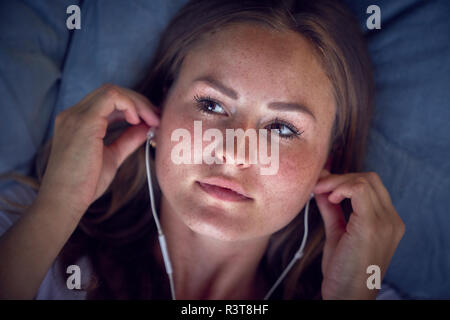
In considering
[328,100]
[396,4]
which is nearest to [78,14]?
[328,100]

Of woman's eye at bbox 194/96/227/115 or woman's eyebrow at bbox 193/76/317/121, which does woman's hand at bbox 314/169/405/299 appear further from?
woman's eye at bbox 194/96/227/115

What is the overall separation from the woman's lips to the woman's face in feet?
0.04

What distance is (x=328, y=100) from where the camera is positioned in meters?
1.14

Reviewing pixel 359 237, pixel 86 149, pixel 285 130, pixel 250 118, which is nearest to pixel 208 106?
pixel 250 118

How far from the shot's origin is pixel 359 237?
3.83 ft

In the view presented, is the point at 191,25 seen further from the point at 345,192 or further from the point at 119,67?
the point at 345,192

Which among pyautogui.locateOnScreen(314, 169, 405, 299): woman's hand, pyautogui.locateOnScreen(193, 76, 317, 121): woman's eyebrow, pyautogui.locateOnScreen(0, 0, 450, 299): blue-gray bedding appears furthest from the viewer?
pyautogui.locateOnScreen(0, 0, 450, 299): blue-gray bedding

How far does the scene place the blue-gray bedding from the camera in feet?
4.37

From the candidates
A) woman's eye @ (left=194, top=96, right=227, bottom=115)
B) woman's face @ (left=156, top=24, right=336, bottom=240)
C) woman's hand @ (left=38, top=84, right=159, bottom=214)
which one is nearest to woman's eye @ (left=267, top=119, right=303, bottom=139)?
woman's face @ (left=156, top=24, right=336, bottom=240)

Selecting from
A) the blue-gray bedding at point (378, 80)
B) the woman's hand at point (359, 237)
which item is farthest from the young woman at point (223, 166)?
the blue-gray bedding at point (378, 80)

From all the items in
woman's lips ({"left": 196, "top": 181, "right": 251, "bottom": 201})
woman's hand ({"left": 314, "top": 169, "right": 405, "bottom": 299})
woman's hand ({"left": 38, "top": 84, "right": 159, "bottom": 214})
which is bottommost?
woman's hand ({"left": 314, "top": 169, "right": 405, "bottom": 299})

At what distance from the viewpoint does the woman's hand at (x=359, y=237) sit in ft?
3.78

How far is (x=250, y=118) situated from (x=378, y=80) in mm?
715
